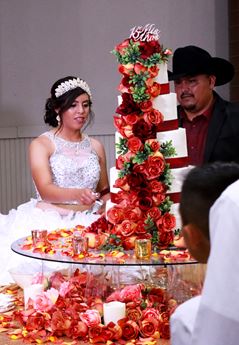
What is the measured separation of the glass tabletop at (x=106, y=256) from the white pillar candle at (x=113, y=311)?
8.2 inches

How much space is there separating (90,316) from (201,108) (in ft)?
5.78

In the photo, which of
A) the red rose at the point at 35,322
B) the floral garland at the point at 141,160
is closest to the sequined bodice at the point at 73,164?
the floral garland at the point at 141,160

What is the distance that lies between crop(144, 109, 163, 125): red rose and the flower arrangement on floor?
71 cm

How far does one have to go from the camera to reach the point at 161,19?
7418 millimetres

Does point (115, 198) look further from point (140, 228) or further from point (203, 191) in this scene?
point (203, 191)

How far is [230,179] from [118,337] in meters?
1.52

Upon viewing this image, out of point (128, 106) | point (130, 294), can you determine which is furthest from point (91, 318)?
point (128, 106)

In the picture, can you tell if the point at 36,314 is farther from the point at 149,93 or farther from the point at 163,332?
the point at 149,93

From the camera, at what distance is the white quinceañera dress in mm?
4070

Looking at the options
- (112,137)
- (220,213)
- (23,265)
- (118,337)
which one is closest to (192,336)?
(220,213)

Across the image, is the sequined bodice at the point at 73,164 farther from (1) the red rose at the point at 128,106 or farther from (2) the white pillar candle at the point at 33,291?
(1) the red rose at the point at 128,106

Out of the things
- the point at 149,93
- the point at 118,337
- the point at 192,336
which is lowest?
the point at 118,337

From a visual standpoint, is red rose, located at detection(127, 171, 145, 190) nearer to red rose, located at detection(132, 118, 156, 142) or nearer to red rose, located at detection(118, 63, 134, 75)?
red rose, located at detection(132, 118, 156, 142)

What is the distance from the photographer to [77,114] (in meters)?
4.71
